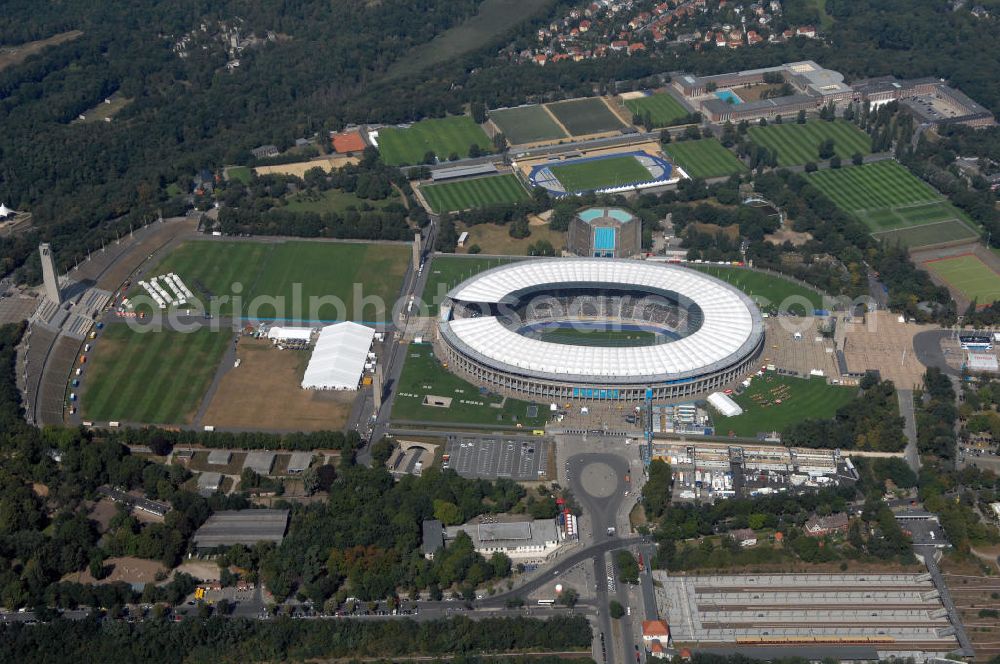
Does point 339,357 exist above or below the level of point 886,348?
above

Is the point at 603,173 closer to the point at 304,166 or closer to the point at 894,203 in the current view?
the point at 894,203

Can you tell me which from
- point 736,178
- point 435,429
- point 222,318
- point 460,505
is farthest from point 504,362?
point 736,178

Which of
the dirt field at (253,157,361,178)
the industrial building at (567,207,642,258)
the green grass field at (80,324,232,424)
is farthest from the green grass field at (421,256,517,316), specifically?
the dirt field at (253,157,361,178)

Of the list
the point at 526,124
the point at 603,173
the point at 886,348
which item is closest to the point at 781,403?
the point at 886,348

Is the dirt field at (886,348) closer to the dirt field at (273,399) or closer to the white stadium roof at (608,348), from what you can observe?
the white stadium roof at (608,348)

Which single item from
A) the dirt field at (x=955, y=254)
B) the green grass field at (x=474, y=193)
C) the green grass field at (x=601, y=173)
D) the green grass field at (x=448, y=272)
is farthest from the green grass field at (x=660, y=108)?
the green grass field at (x=448, y=272)

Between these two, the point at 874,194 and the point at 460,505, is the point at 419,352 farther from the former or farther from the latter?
the point at 874,194
